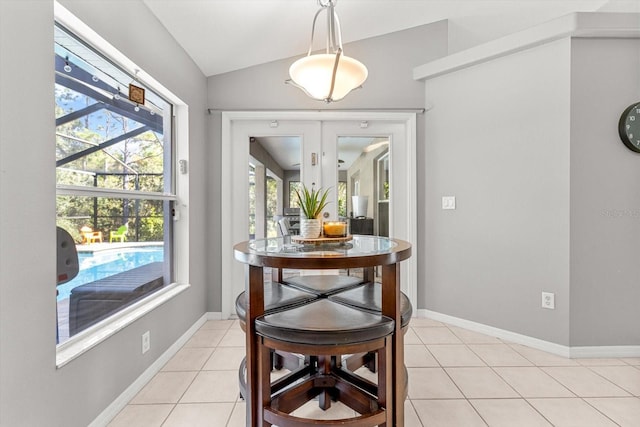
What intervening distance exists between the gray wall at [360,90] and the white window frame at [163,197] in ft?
1.39

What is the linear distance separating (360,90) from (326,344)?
2437 millimetres

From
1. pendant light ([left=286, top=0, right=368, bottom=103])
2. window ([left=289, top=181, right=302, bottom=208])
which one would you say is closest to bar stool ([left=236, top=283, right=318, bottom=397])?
pendant light ([left=286, top=0, right=368, bottom=103])

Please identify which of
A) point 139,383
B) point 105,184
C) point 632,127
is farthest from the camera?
point 632,127

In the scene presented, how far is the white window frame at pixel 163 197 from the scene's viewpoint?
4.55ft

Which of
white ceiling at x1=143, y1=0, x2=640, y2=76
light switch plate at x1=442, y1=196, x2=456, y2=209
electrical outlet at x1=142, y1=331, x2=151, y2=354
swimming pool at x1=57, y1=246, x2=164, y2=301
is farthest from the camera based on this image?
light switch plate at x1=442, y1=196, x2=456, y2=209

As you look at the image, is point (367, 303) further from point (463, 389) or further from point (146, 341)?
point (146, 341)

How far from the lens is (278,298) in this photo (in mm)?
1521

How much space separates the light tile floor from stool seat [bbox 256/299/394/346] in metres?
0.66

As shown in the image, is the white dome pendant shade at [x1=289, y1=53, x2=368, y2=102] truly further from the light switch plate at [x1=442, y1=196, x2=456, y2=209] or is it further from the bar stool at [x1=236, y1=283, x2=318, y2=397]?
the light switch plate at [x1=442, y1=196, x2=456, y2=209]

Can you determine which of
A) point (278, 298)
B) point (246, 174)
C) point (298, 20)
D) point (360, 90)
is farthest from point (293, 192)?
point (278, 298)

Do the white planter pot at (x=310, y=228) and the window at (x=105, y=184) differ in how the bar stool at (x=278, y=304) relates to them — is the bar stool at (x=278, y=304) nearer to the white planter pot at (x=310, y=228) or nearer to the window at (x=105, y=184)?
the white planter pot at (x=310, y=228)

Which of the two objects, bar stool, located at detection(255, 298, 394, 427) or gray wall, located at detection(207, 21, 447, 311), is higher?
gray wall, located at detection(207, 21, 447, 311)

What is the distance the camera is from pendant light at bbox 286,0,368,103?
1432 mm

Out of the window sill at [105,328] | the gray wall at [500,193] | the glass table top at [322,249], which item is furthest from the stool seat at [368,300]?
the gray wall at [500,193]
